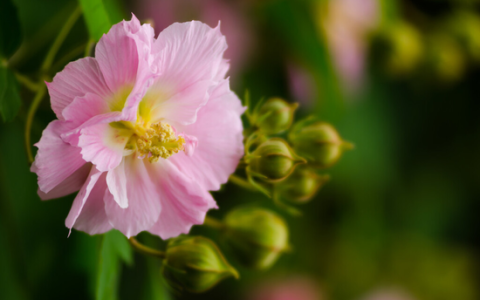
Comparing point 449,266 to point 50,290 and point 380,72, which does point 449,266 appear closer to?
point 380,72

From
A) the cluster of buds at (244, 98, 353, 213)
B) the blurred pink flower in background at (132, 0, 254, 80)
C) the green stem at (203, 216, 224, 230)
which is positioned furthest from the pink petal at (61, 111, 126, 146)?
the blurred pink flower in background at (132, 0, 254, 80)

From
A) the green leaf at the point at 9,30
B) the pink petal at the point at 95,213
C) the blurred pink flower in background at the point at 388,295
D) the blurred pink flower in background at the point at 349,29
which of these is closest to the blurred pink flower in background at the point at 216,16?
the blurred pink flower in background at the point at 349,29

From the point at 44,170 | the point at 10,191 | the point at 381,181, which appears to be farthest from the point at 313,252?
the point at 44,170

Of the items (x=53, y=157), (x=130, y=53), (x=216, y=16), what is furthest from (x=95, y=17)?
(x=216, y=16)

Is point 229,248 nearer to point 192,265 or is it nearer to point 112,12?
point 192,265

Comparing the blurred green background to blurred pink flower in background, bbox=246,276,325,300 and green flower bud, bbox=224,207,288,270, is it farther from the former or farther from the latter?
green flower bud, bbox=224,207,288,270
